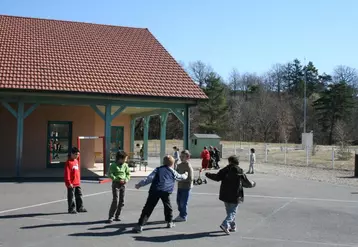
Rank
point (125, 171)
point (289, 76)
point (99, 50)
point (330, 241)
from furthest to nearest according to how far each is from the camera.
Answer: point (289, 76)
point (99, 50)
point (125, 171)
point (330, 241)

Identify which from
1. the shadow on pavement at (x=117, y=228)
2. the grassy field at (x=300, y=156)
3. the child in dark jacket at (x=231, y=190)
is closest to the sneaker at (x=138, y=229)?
the shadow on pavement at (x=117, y=228)

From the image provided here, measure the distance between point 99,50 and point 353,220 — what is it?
1497cm

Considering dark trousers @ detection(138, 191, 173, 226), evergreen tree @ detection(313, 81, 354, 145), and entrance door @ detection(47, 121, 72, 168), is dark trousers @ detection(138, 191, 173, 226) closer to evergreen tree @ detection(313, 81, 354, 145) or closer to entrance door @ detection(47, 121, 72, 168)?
entrance door @ detection(47, 121, 72, 168)

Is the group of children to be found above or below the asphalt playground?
above

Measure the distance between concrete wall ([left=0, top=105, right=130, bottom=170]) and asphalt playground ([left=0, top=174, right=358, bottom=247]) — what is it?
20.3 feet

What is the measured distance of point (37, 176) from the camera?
17.5 m

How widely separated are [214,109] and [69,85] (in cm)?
5549

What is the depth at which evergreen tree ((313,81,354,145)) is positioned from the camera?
76.6 meters

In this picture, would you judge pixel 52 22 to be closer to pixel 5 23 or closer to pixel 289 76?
pixel 5 23

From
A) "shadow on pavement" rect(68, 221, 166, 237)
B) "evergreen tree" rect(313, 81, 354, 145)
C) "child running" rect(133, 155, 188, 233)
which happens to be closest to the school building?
"shadow on pavement" rect(68, 221, 166, 237)

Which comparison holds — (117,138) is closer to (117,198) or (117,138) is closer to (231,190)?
(117,198)

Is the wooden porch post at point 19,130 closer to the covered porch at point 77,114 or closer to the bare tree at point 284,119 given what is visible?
the covered porch at point 77,114

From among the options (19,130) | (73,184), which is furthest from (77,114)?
(73,184)

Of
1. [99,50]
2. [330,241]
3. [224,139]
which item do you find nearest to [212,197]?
[330,241]
